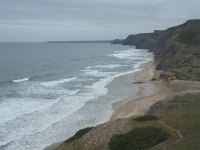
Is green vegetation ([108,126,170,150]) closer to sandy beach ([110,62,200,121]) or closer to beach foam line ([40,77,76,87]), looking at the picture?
sandy beach ([110,62,200,121])

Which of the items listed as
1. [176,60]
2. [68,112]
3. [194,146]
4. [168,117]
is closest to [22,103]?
[68,112]

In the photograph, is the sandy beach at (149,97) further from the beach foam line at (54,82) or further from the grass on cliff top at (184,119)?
the beach foam line at (54,82)

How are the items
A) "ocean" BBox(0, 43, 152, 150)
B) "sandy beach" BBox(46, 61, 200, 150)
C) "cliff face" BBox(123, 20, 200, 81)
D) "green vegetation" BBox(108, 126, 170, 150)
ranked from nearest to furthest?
"green vegetation" BBox(108, 126, 170, 150)
"sandy beach" BBox(46, 61, 200, 150)
"ocean" BBox(0, 43, 152, 150)
"cliff face" BBox(123, 20, 200, 81)

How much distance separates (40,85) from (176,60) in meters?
33.0

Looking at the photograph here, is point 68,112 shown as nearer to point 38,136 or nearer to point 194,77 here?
point 38,136

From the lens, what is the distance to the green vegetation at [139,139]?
77.7ft

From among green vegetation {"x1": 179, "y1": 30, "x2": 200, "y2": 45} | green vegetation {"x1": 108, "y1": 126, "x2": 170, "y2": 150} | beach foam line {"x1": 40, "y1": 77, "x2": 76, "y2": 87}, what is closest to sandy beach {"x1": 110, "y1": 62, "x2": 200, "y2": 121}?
beach foam line {"x1": 40, "y1": 77, "x2": 76, "y2": 87}

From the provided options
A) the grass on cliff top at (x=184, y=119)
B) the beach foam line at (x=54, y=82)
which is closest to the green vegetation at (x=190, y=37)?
the beach foam line at (x=54, y=82)

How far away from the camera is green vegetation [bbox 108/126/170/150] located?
23.7 metres

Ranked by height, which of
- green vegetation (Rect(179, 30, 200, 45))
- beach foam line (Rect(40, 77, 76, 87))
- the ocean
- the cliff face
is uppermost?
green vegetation (Rect(179, 30, 200, 45))

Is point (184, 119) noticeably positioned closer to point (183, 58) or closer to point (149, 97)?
point (149, 97)

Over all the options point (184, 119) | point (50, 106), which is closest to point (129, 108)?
point (50, 106)

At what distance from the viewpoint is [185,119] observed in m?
28.0

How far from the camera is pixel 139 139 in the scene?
78.8 ft
